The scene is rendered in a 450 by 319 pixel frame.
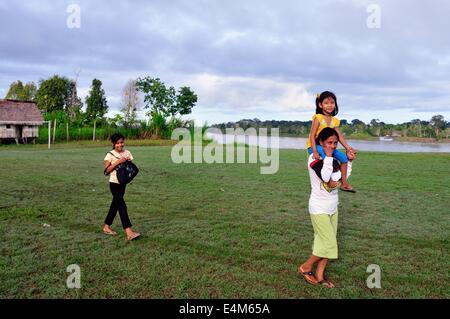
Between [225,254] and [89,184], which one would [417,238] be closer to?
[225,254]

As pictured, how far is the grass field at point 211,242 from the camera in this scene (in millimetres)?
3660

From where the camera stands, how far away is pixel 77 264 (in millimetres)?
4133

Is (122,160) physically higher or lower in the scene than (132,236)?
higher

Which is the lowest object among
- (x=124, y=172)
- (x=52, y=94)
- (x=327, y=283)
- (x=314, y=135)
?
(x=327, y=283)

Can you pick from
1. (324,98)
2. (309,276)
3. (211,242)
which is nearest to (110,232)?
(211,242)

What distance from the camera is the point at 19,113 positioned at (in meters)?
27.8

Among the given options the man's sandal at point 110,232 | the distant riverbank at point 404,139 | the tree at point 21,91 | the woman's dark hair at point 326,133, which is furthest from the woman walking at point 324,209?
the tree at point 21,91

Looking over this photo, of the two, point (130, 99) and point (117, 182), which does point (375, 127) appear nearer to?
point (130, 99)

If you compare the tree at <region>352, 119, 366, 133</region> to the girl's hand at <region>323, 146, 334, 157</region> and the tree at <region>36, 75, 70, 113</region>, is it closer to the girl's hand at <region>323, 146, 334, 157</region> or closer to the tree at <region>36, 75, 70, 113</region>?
the tree at <region>36, 75, 70, 113</region>

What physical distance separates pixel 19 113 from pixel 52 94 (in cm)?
1991

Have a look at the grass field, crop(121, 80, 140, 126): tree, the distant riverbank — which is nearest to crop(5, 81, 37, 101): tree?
crop(121, 80, 140, 126): tree

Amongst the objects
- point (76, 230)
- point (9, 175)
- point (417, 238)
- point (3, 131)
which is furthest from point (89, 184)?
point (3, 131)

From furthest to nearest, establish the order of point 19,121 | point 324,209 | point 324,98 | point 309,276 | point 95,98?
point 95,98 < point 19,121 < point 324,98 < point 309,276 < point 324,209

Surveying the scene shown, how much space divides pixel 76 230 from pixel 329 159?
11.8 feet
